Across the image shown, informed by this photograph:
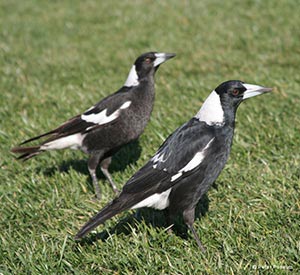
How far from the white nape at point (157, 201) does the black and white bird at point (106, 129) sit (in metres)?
0.91

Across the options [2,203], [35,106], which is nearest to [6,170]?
[2,203]

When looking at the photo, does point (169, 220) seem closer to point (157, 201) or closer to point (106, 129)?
point (157, 201)

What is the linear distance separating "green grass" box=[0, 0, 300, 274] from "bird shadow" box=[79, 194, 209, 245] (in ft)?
0.07

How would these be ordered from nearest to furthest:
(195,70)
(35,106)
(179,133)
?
(179,133), (35,106), (195,70)

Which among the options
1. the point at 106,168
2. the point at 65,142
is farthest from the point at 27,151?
the point at 106,168

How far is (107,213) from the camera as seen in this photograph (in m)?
3.03

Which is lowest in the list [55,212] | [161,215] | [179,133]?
[161,215]

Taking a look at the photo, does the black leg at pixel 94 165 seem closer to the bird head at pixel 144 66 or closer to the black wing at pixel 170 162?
the bird head at pixel 144 66

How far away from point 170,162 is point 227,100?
0.62 metres

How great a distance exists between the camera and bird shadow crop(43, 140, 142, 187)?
4398 millimetres

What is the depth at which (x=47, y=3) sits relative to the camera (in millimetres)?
10594

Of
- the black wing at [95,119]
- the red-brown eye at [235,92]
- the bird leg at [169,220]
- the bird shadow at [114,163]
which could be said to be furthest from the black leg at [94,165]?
the red-brown eye at [235,92]

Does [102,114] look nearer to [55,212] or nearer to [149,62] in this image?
[149,62]

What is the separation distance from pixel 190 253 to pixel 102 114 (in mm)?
1704
